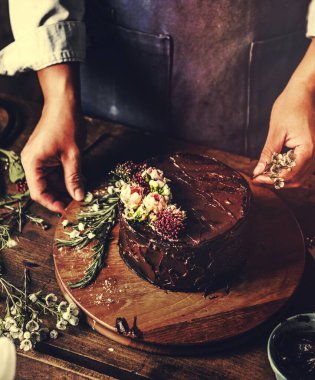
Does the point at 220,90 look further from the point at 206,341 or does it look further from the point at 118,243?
the point at 206,341

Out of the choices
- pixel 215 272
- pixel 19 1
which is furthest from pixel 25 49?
pixel 215 272

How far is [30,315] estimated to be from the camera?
1.79 metres

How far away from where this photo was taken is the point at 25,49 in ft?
7.36

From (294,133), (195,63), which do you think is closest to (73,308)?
(294,133)

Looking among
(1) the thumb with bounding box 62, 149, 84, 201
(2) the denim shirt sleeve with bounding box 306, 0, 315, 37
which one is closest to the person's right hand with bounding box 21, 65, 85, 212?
(1) the thumb with bounding box 62, 149, 84, 201

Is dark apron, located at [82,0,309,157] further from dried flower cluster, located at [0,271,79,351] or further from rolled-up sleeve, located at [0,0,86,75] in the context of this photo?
dried flower cluster, located at [0,271,79,351]

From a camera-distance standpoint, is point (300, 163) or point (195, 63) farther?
point (195, 63)

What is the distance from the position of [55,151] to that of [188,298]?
0.89m

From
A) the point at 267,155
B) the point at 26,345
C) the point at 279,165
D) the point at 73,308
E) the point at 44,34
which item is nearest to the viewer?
the point at 26,345

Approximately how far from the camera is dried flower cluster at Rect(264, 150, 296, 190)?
1.95 m

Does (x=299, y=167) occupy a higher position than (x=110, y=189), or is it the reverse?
(x=299, y=167)

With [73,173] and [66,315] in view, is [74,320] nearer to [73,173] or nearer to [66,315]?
[66,315]

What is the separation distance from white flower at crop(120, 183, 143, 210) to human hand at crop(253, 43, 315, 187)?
612mm

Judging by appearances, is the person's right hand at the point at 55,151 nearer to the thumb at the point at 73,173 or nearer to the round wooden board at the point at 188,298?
the thumb at the point at 73,173
